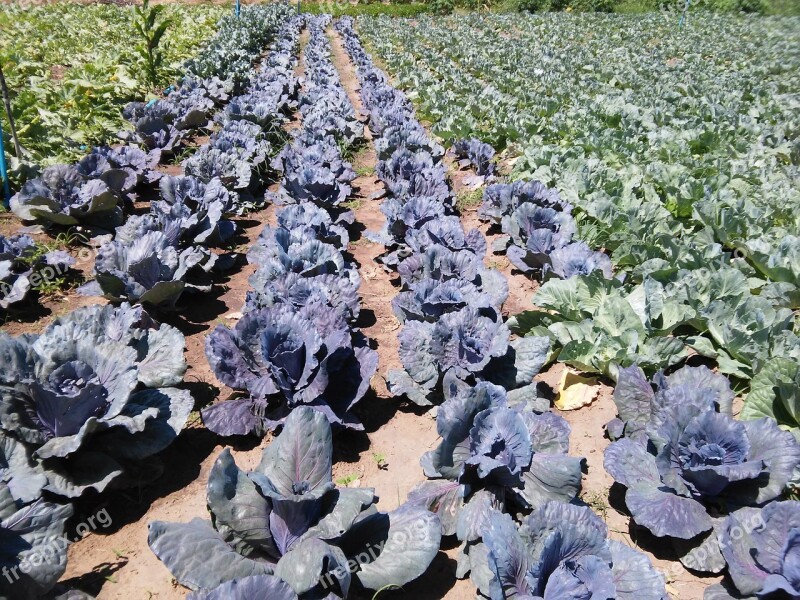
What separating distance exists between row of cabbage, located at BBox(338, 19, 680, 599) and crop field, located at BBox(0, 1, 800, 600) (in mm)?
15

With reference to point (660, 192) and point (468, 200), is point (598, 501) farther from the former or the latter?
→ point (468, 200)

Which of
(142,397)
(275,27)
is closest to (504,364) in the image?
(142,397)

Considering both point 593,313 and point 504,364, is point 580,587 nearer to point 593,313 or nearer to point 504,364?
point 504,364

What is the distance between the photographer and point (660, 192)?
6699mm

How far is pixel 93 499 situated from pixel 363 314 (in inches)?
104

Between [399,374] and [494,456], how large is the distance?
123cm

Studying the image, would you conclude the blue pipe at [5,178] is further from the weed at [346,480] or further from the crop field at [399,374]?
the weed at [346,480]

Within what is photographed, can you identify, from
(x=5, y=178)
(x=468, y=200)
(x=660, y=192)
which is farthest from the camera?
(x=468, y=200)

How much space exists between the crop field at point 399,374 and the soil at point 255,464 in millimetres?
16

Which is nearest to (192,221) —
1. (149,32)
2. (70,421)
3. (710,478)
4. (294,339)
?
(294,339)

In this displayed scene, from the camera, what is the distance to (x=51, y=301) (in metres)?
4.93

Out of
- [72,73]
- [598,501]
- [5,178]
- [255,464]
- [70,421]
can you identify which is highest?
[72,73]

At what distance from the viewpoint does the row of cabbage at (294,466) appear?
235 centimetres

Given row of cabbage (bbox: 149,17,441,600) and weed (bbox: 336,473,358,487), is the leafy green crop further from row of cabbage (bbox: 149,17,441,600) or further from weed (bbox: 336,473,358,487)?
weed (bbox: 336,473,358,487)
